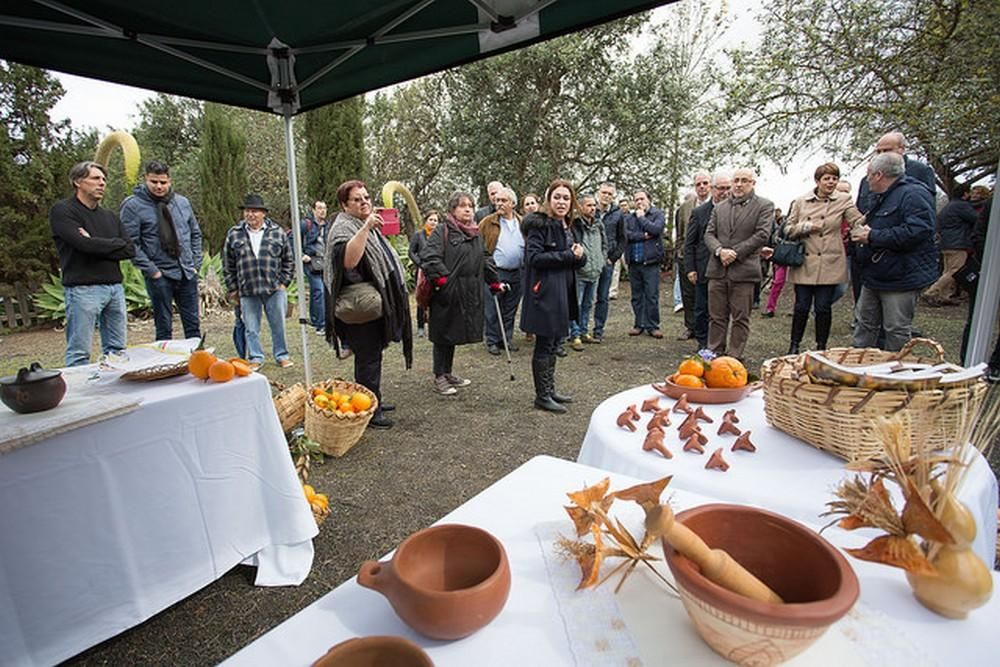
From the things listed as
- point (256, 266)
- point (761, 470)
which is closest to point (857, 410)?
point (761, 470)

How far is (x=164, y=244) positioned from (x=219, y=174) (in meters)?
9.54

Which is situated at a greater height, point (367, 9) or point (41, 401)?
point (367, 9)

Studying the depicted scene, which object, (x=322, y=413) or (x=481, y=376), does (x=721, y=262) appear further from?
(x=322, y=413)

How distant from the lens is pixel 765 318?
7.88 meters

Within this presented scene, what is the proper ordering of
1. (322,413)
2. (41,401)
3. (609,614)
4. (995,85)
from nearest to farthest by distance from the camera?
1. (609,614)
2. (41,401)
3. (322,413)
4. (995,85)

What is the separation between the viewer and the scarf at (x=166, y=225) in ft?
15.0

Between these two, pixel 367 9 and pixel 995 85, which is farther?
pixel 995 85

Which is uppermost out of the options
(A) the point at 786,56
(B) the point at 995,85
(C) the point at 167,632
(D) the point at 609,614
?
(A) the point at 786,56

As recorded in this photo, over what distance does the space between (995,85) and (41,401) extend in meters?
9.19

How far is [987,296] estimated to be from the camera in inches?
105

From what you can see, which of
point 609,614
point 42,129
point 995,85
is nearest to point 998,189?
point 609,614

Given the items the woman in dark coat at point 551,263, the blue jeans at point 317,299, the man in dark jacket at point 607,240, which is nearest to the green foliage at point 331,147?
the blue jeans at point 317,299

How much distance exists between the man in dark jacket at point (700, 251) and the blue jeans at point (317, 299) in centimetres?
508

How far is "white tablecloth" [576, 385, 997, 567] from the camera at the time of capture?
1108 mm
